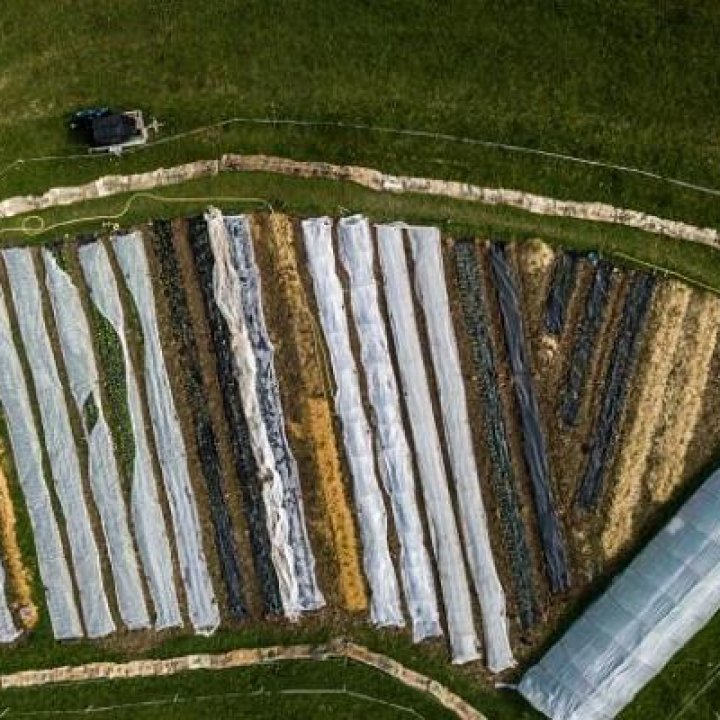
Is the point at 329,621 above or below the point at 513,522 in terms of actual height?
below

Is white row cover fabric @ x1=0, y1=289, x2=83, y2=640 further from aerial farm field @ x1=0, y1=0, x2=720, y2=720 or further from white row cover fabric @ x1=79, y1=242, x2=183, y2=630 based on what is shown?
white row cover fabric @ x1=79, y1=242, x2=183, y2=630

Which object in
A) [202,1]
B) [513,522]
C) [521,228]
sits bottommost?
[513,522]

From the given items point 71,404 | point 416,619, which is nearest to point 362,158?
point 71,404

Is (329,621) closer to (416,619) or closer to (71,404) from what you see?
(416,619)

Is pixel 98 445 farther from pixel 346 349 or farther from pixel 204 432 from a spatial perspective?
pixel 346 349

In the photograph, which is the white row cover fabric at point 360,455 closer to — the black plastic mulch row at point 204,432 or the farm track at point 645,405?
the black plastic mulch row at point 204,432

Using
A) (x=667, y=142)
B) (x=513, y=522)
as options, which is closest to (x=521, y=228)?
(x=667, y=142)

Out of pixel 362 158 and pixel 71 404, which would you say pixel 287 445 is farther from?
pixel 362 158
